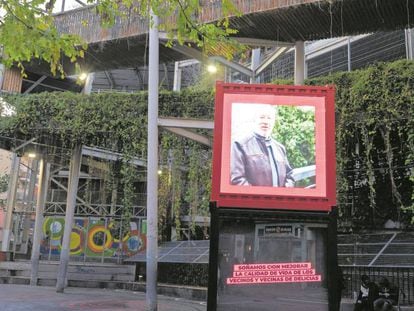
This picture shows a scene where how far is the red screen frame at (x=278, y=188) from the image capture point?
8.42m

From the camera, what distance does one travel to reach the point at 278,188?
8555mm

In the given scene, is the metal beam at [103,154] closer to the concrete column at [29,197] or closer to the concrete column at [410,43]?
the concrete column at [29,197]

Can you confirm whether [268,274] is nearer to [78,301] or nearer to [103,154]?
[78,301]

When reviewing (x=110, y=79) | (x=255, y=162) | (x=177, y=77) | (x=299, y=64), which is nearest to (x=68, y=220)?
(x=299, y=64)

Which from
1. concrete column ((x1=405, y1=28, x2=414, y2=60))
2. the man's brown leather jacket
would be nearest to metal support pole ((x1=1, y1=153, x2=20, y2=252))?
concrete column ((x1=405, y1=28, x2=414, y2=60))

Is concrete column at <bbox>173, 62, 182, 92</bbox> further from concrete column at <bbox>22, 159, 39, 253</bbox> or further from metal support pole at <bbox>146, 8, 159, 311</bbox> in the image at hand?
metal support pole at <bbox>146, 8, 159, 311</bbox>

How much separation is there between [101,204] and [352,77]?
16.0 metres

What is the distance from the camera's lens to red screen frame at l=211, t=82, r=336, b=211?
8.42m

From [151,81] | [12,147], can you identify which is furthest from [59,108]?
[151,81]

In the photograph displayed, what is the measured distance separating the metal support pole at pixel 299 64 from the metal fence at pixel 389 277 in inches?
225

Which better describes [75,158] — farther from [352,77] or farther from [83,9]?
[352,77]

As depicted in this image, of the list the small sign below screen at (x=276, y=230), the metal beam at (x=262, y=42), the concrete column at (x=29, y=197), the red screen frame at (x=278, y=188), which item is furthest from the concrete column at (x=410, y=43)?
the concrete column at (x=29, y=197)

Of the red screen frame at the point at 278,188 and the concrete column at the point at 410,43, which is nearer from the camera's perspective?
the red screen frame at the point at 278,188

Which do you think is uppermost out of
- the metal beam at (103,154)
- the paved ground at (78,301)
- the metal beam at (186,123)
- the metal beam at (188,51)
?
the metal beam at (188,51)
